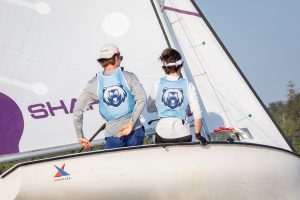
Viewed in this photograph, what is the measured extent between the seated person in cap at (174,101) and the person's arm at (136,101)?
24cm

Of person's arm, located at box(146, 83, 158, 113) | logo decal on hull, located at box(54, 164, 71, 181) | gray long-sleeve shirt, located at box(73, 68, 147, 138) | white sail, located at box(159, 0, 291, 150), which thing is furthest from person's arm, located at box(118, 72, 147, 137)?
white sail, located at box(159, 0, 291, 150)

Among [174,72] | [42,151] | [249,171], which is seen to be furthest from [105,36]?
[249,171]

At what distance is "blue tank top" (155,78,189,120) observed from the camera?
327 inches

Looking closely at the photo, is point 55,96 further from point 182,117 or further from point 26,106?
point 182,117

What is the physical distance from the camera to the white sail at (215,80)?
11.2 meters

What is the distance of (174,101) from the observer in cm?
832

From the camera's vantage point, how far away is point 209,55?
1170 cm

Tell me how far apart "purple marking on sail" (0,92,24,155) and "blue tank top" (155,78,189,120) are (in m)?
3.29

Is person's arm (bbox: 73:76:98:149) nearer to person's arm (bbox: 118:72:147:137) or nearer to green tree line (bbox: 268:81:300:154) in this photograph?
person's arm (bbox: 118:72:147:137)

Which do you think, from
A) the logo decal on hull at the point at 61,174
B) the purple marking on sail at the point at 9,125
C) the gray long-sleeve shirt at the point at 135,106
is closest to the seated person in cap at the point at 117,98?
the gray long-sleeve shirt at the point at 135,106

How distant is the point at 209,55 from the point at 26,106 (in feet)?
8.92

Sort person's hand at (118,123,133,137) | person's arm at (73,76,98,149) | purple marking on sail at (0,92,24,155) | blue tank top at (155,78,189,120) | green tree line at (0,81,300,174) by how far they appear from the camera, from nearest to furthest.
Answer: person's hand at (118,123,133,137) → blue tank top at (155,78,189,120) → person's arm at (73,76,98,149) → purple marking on sail at (0,92,24,155) → green tree line at (0,81,300,174)

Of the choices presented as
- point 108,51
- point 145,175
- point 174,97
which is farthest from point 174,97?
point 145,175

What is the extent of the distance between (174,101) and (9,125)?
3.51 m
